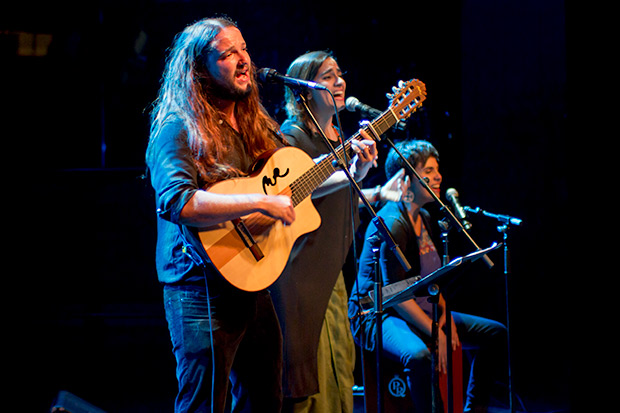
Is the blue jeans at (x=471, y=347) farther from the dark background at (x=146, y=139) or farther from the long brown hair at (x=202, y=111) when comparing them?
the long brown hair at (x=202, y=111)

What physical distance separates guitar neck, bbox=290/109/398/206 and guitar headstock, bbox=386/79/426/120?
5 cm

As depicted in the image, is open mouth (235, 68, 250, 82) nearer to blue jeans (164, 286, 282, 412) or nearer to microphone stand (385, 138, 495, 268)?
microphone stand (385, 138, 495, 268)

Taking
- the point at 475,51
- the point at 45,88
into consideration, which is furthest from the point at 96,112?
the point at 475,51

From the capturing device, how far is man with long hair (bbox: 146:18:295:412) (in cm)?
196

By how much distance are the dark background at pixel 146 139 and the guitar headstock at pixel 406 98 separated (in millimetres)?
1389

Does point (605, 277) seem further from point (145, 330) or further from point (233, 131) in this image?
point (145, 330)

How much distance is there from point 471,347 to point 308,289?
4.73 ft

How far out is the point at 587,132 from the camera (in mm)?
3979

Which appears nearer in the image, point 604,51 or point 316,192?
point 316,192

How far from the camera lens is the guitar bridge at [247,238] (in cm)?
216

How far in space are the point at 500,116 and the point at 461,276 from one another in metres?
2.40

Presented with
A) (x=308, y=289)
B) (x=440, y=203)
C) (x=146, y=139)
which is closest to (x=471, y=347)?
(x=308, y=289)

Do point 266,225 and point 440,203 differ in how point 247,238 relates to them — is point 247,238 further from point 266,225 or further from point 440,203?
point 440,203
